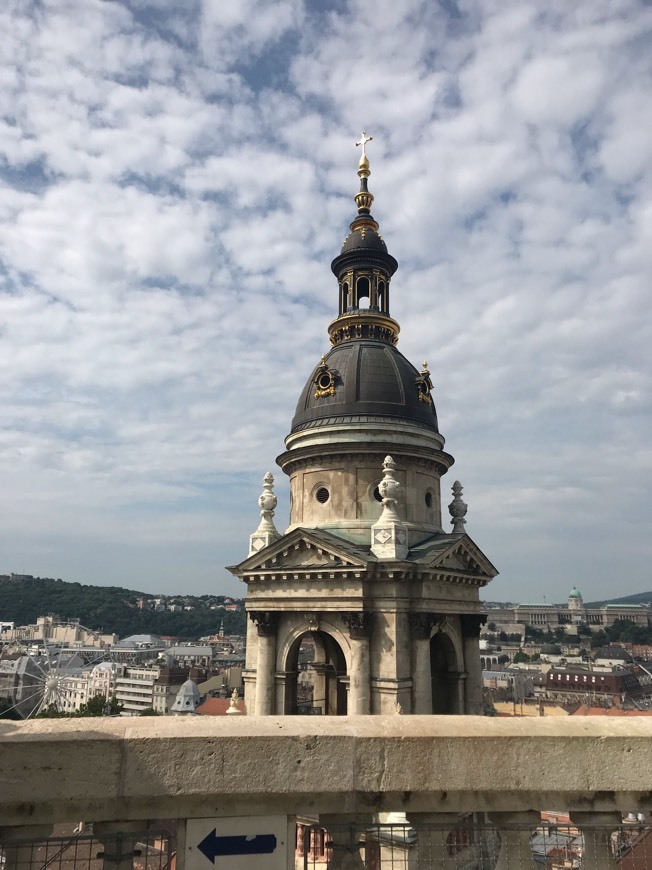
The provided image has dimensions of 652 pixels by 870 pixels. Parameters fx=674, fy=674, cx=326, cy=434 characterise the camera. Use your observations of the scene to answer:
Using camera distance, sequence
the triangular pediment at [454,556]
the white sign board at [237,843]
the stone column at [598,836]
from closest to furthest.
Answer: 1. the white sign board at [237,843]
2. the stone column at [598,836]
3. the triangular pediment at [454,556]

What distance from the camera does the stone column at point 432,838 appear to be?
558 centimetres

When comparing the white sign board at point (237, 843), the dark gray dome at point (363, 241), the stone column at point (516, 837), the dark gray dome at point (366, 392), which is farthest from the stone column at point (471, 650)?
the white sign board at point (237, 843)

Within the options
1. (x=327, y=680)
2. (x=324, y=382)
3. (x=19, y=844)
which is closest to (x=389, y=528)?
(x=324, y=382)

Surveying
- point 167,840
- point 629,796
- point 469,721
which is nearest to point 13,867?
point 167,840

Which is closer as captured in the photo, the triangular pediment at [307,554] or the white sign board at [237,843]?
the white sign board at [237,843]

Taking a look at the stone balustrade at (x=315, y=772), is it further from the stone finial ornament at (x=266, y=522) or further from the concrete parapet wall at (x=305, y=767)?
the stone finial ornament at (x=266, y=522)

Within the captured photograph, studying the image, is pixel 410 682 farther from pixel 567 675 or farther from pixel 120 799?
pixel 567 675

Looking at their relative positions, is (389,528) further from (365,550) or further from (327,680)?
(327,680)

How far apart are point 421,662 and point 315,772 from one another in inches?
849

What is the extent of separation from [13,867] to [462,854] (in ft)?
13.3

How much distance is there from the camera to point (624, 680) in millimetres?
143875

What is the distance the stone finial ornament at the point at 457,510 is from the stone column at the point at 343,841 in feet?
93.3

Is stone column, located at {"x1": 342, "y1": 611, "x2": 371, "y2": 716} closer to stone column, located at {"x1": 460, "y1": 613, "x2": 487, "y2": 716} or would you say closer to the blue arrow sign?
stone column, located at {"x1": 460, "y1": 613, "x2": 487, "y2": 716}

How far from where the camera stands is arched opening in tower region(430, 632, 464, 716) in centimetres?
2948
